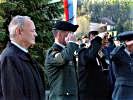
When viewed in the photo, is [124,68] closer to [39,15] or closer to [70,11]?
[70,11]

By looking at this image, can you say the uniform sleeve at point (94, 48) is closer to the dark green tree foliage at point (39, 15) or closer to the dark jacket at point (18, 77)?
the dark jacket at point (18, 77)

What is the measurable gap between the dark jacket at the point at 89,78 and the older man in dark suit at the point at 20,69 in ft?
5.07

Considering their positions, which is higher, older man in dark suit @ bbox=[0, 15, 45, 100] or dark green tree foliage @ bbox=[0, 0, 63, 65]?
older man in dark suit @ bbox=[0, 15, 45, 100]

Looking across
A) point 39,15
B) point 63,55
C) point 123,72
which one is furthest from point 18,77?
point 39,15

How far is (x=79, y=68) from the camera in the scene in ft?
21.0

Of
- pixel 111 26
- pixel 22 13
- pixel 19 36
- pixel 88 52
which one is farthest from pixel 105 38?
pixel 22 13

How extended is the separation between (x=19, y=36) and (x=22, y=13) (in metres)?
6.66

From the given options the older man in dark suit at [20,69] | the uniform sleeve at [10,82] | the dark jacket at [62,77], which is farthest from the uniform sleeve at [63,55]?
the uniform sleeve at [10,82]

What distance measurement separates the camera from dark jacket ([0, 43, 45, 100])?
4.50 metres

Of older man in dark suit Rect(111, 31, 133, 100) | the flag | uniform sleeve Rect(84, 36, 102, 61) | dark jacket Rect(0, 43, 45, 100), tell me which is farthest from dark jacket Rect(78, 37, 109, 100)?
dark jacket Rect(0, 43, 45, 100)

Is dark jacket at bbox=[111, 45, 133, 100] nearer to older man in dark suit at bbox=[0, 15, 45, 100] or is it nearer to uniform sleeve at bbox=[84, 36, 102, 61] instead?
uniform sleeve at bbox=[84, 36, 102, 61]

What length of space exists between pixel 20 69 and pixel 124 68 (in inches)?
83.8

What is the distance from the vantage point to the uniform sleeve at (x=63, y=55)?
602cm

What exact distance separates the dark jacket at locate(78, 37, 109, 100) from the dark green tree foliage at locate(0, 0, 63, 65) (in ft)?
16.2
